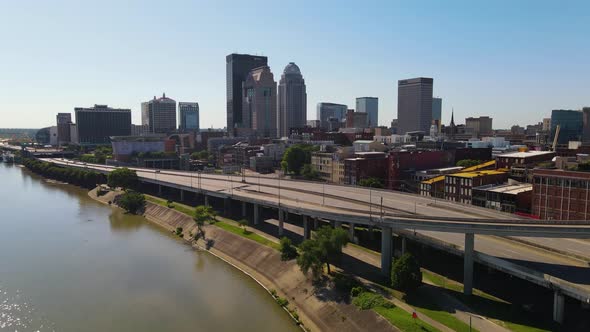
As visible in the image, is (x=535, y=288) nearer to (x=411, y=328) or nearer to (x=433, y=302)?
(x=433, y=302)

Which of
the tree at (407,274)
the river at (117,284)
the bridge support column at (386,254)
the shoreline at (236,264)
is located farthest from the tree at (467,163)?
the river at (117,284)

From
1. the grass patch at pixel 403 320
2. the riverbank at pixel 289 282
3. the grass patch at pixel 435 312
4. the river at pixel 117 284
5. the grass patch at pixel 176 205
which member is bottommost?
the river at pixel 117 284

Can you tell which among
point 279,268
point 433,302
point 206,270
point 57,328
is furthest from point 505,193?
point 57,328

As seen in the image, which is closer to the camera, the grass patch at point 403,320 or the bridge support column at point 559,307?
the grass patch at point 403,320

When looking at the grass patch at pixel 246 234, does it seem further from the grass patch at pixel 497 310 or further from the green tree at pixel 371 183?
the green tree at pixel 371 183

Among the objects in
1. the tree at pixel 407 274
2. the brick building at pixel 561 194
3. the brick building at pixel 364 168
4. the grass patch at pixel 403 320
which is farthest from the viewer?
the brick building at pixel 364 168

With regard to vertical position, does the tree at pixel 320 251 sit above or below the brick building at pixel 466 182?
below
